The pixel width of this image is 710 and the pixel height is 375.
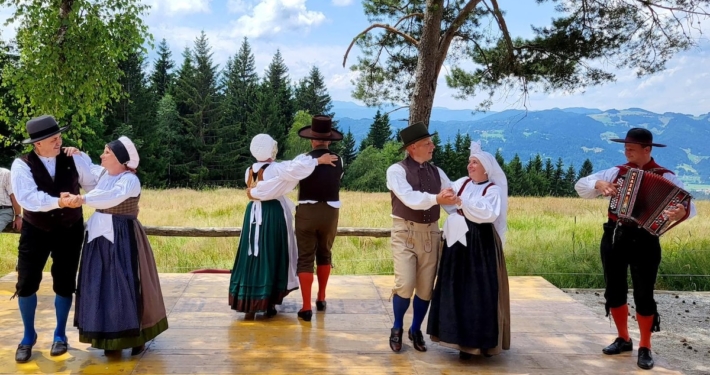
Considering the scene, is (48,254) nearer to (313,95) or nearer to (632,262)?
(632,262)

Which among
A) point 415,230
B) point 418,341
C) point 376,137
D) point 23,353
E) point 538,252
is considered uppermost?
point 376,137

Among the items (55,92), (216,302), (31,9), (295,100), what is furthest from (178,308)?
(295,100)

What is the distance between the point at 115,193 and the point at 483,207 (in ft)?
7.17

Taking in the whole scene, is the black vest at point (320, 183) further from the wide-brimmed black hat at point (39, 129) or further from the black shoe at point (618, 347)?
the black shoe at point (618, 347)

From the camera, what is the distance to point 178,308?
480cm

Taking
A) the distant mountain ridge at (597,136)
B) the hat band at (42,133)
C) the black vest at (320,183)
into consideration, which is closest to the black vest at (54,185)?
the hat band at (42,133)

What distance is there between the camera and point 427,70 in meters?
7.26

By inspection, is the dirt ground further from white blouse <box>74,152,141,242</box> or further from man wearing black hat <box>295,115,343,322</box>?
white blouse <box>74,152,141,242</box>

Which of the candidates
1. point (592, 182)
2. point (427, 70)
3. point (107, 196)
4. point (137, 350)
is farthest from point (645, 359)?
point (427, 70)

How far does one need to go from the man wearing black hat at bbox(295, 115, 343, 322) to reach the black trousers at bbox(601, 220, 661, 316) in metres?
2.01

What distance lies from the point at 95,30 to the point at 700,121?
178 m

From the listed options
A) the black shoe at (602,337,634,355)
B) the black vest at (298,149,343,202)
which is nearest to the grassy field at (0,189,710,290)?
the black vest at (298,149,343,202)

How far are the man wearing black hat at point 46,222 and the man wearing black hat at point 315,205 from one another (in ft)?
5.13

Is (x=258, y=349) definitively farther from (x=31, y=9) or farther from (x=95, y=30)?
(x=31, y=9)
